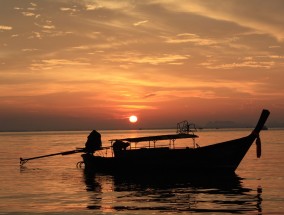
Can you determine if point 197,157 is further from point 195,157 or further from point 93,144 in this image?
point 93,144

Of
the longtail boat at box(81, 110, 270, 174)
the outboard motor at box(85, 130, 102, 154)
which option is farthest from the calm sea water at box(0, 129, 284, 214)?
the outboard motor at box(85, 130, 102, 154)

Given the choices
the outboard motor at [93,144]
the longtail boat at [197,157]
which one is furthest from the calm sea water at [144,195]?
the outboard motor at [93,144]

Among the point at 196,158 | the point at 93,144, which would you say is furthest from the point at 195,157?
the point at 93,144

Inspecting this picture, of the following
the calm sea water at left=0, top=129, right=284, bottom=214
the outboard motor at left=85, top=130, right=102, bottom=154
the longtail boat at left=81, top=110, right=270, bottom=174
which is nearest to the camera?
the calm sea water at left=0, top=129, right=284, bottom=214

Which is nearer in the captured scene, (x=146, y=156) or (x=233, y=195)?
(x=233, y=195)

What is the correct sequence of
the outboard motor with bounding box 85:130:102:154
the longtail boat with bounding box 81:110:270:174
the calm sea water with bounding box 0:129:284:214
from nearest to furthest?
1. the calm sea water with bounding box 0:129:284:214
2. the longtail boat with bounding box 81:110:270:174
3. the outboard motor with bounding box 85:130:102:154

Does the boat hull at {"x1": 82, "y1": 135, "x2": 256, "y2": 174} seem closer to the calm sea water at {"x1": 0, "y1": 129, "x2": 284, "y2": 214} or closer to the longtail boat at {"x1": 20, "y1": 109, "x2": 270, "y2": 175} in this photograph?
the longtail boat at {"x1": 20, "y1": 109, "x2": 270, "y2": 175}

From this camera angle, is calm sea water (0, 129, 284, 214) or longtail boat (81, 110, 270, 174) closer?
calm sea water (0, 129, 284, 214)

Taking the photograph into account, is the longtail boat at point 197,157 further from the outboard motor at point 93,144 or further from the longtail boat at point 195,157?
the outboard motor at point 93,144

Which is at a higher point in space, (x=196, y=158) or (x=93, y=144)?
(x=93, y=144)

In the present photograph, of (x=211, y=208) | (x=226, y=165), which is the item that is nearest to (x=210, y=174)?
(x=226, y=165)

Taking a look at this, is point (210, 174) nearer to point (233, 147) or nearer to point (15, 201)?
point (233, 147)

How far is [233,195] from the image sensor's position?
27984 millimetres

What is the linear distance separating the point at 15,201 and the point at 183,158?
17049 millimetres
